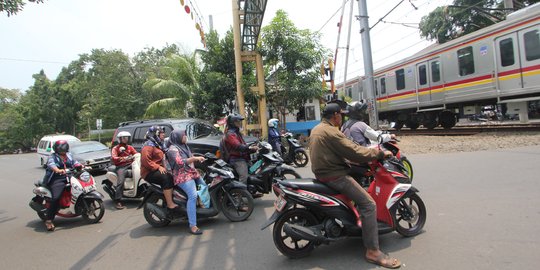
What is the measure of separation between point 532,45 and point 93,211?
1271 centimetres

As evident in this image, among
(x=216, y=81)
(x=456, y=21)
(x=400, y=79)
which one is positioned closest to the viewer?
(x=216, y=81)

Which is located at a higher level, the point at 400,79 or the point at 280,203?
the point at 400,79

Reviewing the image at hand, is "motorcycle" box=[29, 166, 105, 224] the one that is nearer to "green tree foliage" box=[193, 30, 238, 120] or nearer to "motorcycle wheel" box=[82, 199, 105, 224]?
→ "motorcycle wheel" box=[82, 199, 105, 224]

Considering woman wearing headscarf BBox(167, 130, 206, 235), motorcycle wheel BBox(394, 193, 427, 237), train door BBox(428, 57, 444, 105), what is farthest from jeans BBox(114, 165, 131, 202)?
train door BBox(428, 57, 444, 105)

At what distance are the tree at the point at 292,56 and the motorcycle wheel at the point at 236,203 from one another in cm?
1013

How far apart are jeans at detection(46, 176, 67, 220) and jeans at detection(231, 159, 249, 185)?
2.85 metres

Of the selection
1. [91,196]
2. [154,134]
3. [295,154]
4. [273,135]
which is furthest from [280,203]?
[295,154]

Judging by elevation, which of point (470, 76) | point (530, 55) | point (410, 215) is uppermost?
point (530, 55)

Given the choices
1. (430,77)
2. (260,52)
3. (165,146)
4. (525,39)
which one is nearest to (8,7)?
(165,146)

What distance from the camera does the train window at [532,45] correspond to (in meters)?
11.2

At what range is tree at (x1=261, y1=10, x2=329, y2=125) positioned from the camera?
1539 centimetres

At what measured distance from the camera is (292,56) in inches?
611

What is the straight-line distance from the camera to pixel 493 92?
12.9 metres

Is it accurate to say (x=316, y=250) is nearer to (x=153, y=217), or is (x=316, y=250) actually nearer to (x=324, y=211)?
(x=324, y=211)
